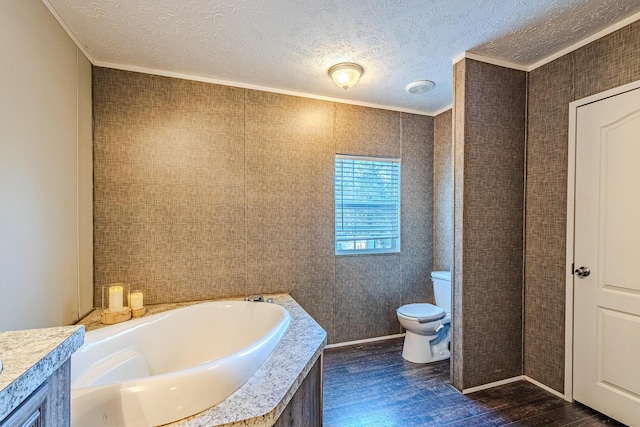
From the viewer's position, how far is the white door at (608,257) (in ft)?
5.75

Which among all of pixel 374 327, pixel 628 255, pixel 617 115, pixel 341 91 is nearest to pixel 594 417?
pixel 628 255

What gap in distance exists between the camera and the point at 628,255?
178cm

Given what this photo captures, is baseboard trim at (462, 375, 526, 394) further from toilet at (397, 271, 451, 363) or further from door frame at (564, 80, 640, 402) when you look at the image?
toilet at (397, 271, 451, 363)

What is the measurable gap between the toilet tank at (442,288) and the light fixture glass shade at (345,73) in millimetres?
1959

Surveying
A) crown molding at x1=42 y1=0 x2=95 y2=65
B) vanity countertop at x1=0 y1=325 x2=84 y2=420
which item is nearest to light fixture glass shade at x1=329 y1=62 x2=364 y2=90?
crown molding at x1=42 y1=0 x2=95 y2=65

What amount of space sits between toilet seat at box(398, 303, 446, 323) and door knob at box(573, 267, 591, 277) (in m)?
1.02

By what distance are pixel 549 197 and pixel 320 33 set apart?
1956 mm

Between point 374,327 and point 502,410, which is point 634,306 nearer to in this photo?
point 502,410

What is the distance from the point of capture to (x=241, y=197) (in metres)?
2.58

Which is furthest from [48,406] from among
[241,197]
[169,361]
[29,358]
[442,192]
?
[442,192]

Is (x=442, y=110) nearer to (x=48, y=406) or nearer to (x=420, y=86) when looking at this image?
(x=420, y=86)

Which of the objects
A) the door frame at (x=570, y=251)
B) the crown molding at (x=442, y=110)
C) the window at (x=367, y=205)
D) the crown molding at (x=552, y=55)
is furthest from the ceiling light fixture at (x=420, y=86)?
the door frame at (x=570, y=251)

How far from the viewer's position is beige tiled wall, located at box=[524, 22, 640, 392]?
202 cm

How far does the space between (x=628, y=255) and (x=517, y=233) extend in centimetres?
63
